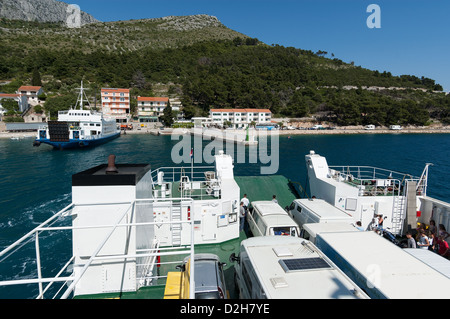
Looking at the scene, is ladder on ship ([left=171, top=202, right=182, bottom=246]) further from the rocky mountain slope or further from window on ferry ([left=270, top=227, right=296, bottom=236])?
the rocky mountain slope

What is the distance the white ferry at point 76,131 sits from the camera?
48906 millimetres

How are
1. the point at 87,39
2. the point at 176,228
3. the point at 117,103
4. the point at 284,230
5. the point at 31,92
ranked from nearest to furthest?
1. the point at 284,230
2. the point at 176,228
3. the point at 31,92
4. the point at 117,103
5. the point at 87,39

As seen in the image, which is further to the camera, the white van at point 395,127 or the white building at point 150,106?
the white van at point 395,127

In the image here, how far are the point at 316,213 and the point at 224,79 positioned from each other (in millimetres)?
110530

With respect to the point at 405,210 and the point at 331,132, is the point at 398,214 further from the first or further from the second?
the point at 331,132

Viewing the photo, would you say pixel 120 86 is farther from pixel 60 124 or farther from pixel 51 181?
pixel 51 181

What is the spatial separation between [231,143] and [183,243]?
5350 cm

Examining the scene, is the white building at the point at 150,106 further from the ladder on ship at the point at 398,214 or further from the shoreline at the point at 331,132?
the ladder on ship at the point at 398,214

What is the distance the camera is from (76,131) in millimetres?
51656

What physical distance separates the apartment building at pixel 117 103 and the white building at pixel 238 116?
32207 millimetres

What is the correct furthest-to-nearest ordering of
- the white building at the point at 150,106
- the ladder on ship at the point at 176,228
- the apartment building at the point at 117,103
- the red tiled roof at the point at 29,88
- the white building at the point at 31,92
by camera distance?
the white building at the point at 150,106 → the apartment building at the point at 117,103 → the white building at the point at 31,92 → the red tiled roof at the point at 29,88 → the ladder on ship at the point at 176,228

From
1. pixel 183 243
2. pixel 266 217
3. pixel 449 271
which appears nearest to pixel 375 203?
pixel 266 217

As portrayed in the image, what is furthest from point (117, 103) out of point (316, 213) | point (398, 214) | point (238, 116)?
point (398, 214)

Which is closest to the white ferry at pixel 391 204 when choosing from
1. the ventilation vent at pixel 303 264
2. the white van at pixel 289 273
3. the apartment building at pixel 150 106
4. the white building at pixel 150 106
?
the white van at pixel 289 273
